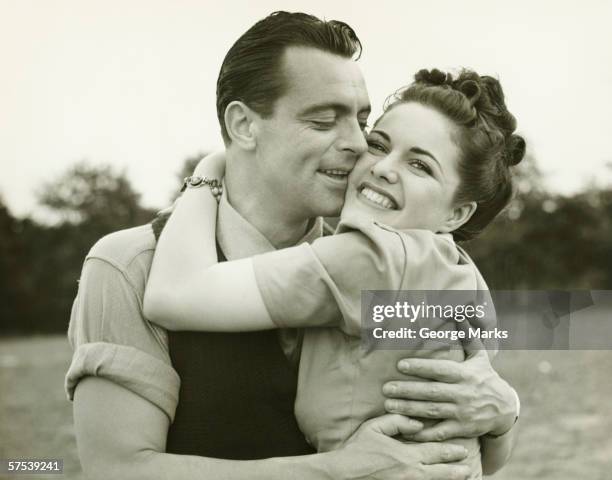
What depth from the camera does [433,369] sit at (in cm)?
167

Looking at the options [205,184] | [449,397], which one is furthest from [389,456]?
[205,184]

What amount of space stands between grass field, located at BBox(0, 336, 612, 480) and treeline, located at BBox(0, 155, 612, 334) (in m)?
1.80

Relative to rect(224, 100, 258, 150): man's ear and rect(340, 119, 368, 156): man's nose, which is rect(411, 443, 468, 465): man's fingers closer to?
rect(340, 119, 368, 156): man's nose

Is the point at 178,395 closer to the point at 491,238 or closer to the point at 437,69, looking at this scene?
the point at 437,69

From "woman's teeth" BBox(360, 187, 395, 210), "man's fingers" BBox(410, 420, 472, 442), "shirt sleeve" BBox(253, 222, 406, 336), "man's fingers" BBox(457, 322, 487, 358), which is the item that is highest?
"woman's teeth" BBox(360, 187, 395, 210)

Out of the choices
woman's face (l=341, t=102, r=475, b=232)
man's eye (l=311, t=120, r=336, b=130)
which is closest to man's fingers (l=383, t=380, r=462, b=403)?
woman's face (l=341, t=102, r=475, b=232)

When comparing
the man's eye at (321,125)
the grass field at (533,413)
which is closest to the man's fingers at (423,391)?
the man's eye at (321,125)

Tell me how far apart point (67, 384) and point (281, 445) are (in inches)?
18.5

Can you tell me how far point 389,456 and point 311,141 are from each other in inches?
28.7

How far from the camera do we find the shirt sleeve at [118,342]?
1.64 meters

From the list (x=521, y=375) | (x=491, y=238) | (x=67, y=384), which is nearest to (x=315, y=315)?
(x=67, y=384)

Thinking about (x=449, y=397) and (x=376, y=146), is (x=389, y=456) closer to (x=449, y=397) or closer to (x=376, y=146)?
(x=449, y=397)

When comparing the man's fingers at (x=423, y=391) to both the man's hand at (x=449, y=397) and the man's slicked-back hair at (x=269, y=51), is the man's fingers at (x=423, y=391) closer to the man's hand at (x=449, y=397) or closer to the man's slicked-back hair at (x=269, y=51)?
the man's hand at (x=449, y=397)

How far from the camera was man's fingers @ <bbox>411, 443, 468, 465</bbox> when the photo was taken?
1.67 meters
